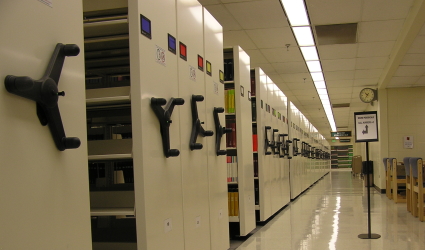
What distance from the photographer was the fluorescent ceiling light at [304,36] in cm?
612

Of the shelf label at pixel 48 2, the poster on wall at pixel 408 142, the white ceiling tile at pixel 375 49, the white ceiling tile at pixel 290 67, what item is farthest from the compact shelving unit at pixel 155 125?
the poster on wall at pixel 408 142

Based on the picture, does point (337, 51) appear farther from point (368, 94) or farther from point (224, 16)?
point (368, 94)

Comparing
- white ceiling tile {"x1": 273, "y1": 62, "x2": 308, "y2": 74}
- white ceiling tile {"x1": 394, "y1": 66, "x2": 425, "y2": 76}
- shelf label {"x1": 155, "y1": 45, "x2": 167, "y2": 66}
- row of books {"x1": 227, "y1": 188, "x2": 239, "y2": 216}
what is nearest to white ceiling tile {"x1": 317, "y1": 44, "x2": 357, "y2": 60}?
white ceiling tile {"x1": 273, "y1": 62, "x2": 308, "y2": 74}

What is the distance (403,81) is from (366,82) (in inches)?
43.4

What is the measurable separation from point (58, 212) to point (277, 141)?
17.5ft

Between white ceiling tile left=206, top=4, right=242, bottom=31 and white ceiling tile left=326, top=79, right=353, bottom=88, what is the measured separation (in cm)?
499

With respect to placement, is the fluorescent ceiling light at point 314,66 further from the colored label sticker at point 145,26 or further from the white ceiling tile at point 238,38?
the colored label sticker at point 145,26

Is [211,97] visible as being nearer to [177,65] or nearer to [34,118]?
[177,65]

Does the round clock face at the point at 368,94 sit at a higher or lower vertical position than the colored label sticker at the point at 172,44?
higher

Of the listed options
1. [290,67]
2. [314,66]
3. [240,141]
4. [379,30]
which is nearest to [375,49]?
[379,30]

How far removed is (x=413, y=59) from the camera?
290 inches

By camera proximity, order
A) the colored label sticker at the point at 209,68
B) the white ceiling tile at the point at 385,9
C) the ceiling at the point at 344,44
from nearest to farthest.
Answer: the colored label sticker at the point at 209,68 → the white ceiling tile at the point at 385,9 → the ceiling at the point at 344,44

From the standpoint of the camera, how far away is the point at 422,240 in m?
4.39

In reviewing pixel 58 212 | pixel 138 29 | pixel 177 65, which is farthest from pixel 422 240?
pixel 58 212
